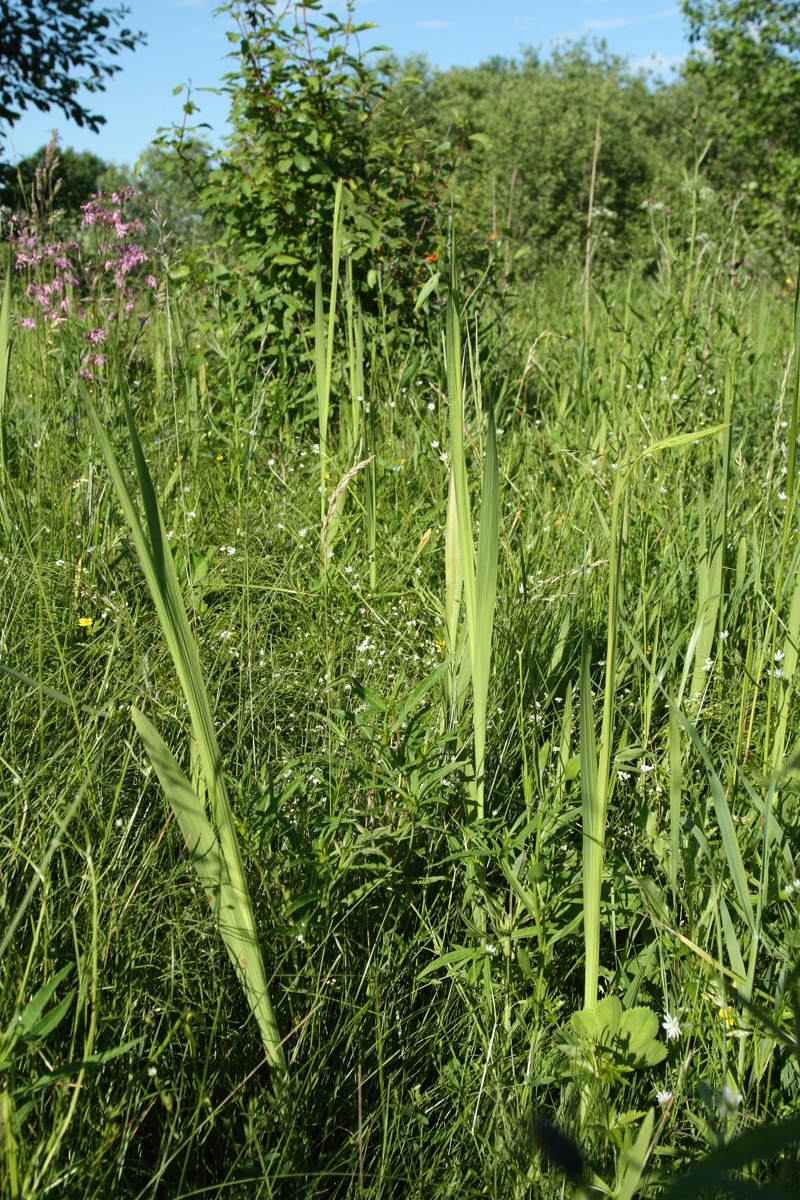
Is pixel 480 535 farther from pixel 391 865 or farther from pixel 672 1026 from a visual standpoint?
pixel 672 1026

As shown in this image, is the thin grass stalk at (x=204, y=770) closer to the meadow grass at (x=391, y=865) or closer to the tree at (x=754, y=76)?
the meadow grass at (x=391, y=865)

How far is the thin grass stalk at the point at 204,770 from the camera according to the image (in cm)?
91

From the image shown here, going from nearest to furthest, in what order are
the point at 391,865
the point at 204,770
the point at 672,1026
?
the point at 204,770, the point at 672,1026, the point at 391,865

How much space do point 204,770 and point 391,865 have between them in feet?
1.37

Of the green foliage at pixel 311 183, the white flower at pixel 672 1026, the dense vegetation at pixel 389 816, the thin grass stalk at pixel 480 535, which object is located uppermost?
the green foliage at pixel 311 183

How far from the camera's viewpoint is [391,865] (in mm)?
1356

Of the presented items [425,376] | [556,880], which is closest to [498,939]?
[556,880]

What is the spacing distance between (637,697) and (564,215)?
18155 mm

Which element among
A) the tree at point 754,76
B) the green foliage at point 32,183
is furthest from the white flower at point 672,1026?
the tree at point 754,76

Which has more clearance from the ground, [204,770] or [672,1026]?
[204,770]

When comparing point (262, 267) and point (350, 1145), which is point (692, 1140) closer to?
point (350, 1145)

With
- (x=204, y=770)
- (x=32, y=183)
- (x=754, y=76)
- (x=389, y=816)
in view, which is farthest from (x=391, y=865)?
(x=754, y=76)

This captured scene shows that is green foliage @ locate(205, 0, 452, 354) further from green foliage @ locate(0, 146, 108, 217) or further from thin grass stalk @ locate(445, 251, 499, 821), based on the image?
thin grass stalk @ locate(445, 251, 499, 821)

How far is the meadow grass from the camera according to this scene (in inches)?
40.5
